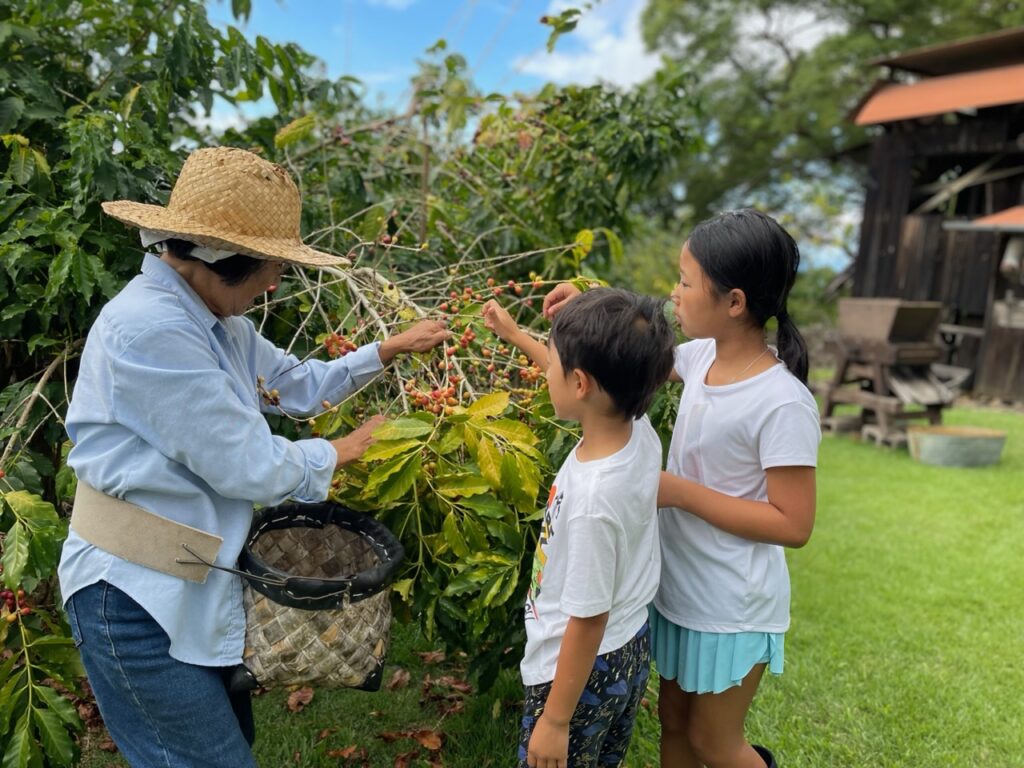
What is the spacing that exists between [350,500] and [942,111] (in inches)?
492

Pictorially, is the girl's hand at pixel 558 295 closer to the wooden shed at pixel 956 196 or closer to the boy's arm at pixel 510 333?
the boy's arm at pixel 510 333

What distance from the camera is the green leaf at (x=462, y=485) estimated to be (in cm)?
189

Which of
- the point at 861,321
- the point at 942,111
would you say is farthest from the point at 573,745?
the point at 942,111

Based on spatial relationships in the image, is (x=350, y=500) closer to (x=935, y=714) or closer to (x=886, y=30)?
(x=935, y=714)

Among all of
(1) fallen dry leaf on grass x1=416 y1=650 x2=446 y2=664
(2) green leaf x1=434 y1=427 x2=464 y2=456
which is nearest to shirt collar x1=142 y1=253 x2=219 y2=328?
(2) green leaf x1=434 y1=427 x2=464 y2=456

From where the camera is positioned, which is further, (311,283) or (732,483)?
(311,283)

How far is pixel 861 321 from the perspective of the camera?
817cm

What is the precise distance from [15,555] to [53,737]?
1.39 feet

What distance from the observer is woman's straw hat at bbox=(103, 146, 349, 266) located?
1.50 metres

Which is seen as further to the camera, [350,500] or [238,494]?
[350,500]

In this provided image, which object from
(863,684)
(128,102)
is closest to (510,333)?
(128,102)

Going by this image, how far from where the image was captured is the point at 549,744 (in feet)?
Result: 5.18

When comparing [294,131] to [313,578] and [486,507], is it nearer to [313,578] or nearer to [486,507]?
[486,507]

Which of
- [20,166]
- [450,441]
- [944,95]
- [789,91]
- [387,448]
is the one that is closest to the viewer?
[387,448]
